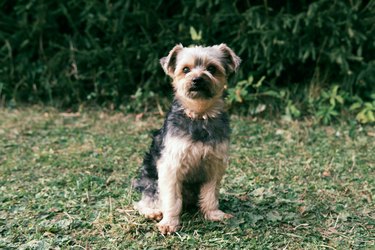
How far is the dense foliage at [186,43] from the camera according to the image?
770 centimetres

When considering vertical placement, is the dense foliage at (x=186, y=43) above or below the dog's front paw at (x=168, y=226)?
above

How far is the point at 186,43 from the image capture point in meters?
8.09

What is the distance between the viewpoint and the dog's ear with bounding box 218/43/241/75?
4.79 m

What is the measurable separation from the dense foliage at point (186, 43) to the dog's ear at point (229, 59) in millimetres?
2828

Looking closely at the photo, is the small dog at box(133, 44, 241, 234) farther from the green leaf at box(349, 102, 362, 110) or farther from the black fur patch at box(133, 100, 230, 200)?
the green leaf at box(349, 102, 362, 110)

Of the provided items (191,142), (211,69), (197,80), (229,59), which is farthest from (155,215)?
(229,59)

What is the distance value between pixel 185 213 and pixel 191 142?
0.77 metres

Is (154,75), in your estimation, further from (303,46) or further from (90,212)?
(90,212)

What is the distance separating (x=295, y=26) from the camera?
24.9 feet

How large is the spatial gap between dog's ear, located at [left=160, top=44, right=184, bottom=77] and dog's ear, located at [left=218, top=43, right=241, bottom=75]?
1.21 feet

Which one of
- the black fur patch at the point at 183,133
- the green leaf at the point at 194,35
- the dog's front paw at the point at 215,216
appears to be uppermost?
the green leaf at the point at 194,35

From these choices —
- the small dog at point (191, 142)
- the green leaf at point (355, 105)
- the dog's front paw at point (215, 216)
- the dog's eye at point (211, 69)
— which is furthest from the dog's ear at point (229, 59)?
the green leaf at point (355, 105)

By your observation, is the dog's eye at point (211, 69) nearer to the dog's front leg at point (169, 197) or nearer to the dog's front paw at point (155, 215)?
the dog's front leg at point (169, 197)

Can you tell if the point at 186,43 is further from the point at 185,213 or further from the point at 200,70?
the point at 185,213
